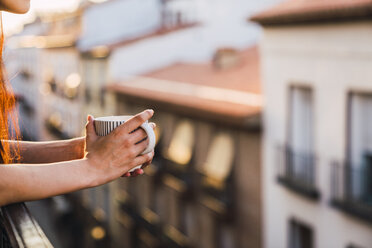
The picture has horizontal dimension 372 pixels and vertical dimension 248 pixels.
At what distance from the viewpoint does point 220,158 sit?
45.5 ft

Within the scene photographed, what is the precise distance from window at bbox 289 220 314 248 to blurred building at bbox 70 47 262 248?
3.68 ft

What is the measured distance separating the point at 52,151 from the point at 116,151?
57 cm

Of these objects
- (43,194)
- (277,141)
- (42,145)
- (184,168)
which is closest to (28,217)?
(43,194)

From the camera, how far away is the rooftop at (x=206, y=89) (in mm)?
12961

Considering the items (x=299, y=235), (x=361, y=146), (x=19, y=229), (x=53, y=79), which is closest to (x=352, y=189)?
(x=361, y=146)

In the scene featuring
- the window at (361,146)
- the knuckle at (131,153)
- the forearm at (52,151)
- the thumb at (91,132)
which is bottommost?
the window at (361,146)

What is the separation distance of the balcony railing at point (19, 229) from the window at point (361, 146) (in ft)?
25.8

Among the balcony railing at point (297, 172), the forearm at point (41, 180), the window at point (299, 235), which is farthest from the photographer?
the window at point (299, 235)

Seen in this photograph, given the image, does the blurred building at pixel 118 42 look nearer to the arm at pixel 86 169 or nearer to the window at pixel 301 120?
the window at pixel 301 120

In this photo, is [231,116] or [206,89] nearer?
[231,116]

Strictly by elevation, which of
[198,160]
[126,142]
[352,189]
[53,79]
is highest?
[126,142]

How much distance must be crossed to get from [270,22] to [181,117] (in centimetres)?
535

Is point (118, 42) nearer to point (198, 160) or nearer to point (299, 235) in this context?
point (198, 160)

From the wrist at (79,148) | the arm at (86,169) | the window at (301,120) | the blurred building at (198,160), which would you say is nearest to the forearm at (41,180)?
the arm at (86,169)
